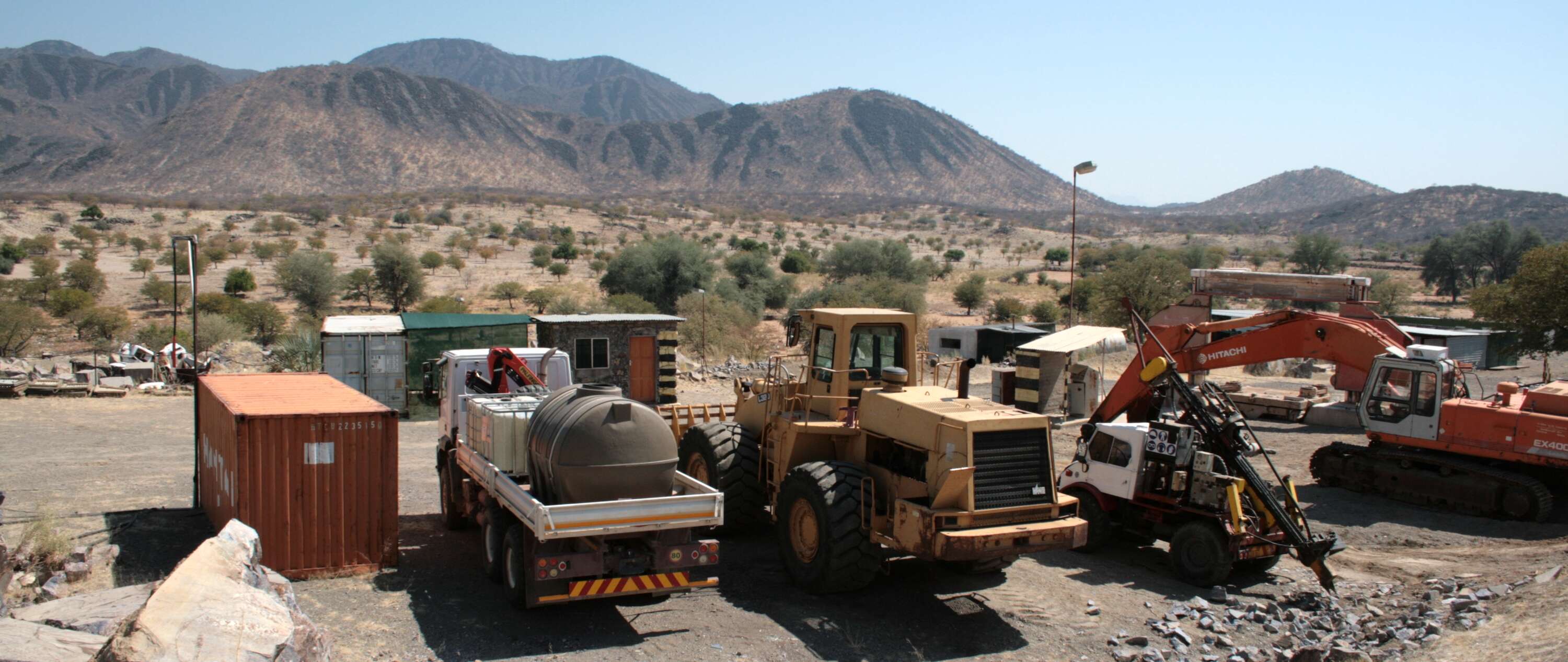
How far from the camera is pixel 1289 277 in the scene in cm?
1522

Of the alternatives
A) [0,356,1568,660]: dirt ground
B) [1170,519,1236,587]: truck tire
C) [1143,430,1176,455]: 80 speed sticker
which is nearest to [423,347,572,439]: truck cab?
[0,356,1568,660]: dirt ground

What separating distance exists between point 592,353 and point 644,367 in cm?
138

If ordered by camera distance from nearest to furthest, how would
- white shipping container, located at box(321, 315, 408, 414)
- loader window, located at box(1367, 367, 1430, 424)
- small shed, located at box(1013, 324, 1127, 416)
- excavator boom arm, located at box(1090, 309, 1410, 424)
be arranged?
excavator boom arm, located at box(1090, 309, 1410, 424) → loader window, located at box(1367, 367, 1430, 424) → small shed, located at box(1013, 324, 1127, 416) → white shipping container, located at box(321, 315, 408, 414)

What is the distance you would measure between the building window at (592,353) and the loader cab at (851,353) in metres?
14.5

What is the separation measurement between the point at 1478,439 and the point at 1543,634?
6.61m

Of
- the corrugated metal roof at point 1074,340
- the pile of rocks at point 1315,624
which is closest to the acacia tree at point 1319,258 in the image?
the corrugated metal roof at point 1074,340

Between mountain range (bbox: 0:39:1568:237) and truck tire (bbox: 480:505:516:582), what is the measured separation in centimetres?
10116

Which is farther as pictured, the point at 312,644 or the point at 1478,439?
the point at 1478,439

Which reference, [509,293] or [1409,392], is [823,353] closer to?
[1409,392]

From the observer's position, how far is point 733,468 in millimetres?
11742

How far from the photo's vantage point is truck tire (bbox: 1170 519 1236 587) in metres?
10.7

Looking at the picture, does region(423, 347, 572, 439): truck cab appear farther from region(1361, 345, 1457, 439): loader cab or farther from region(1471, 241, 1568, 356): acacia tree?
region(1471, 241, 1568, 356): acacia tree

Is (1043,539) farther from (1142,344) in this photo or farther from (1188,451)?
(1142,344)

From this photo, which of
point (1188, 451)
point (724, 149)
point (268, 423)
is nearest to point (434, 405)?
point (268, 423)
